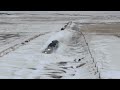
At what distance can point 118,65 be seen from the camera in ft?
23.5

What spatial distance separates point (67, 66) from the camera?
22.9 feet

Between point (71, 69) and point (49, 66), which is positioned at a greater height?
point (49, 66)

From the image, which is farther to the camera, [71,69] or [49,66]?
[49,66]

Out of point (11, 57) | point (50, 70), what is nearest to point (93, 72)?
point (50, 70)
